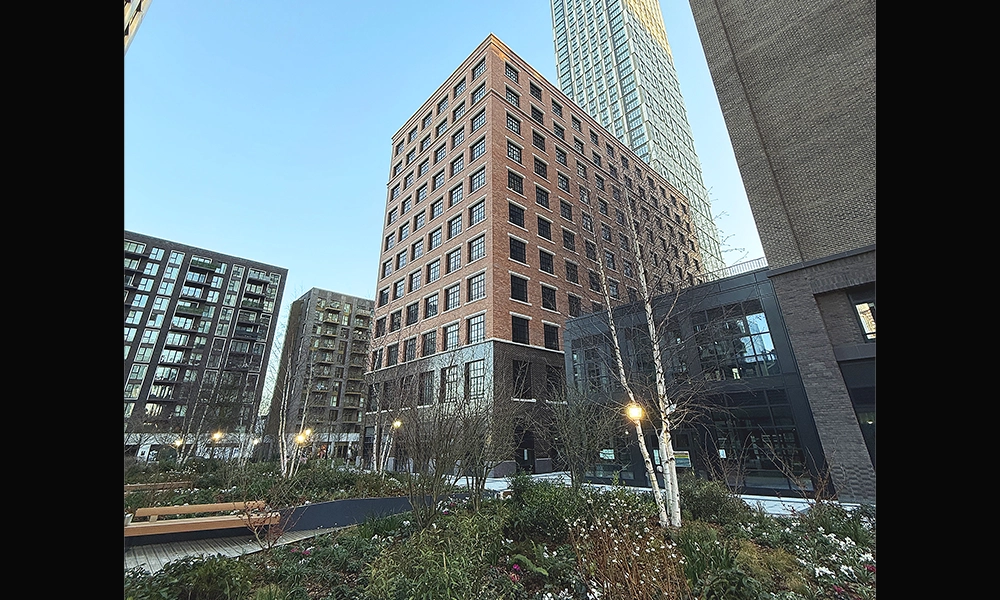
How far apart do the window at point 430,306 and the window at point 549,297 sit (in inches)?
346

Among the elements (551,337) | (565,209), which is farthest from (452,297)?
(565,209)

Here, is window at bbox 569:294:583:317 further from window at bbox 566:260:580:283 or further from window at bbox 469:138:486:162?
window at bbox 469:138:486:162

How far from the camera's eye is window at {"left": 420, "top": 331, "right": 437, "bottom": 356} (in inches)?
1286

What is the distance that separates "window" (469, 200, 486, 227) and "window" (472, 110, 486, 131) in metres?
7.57

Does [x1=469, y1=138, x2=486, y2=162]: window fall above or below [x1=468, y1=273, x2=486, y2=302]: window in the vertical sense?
above

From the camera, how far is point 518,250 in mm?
32062

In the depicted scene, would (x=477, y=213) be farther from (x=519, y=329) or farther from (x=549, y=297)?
(x=519, y=329)

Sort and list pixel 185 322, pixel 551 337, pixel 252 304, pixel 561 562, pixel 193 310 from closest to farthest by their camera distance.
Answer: pixel 561 562 < pixel 551 337 < pixel 185 322 < pixel 193 310 < pixel 252 304

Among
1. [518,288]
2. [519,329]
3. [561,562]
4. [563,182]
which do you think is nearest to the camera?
[561,562]

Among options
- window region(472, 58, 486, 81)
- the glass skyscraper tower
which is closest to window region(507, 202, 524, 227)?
window region(472, 58, 486, 81)

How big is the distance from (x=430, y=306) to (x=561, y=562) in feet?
92.3
